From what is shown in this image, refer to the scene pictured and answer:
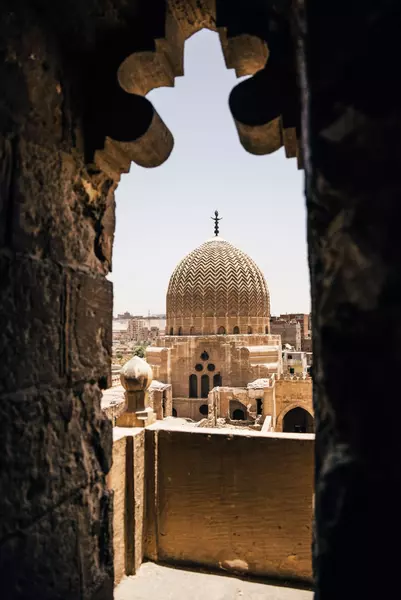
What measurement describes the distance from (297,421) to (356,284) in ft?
66.2

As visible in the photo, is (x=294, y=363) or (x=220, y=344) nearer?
(x=220, y=344)

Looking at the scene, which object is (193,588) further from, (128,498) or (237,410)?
(237,410)

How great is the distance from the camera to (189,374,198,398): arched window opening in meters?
20.9

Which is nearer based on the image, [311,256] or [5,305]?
[311,256]

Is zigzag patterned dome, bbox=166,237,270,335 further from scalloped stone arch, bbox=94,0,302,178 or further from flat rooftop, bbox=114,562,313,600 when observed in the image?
scalloped stone arch, bbox=94,0,302,178

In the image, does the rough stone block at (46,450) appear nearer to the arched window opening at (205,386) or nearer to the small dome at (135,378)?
the small dome at (135,378)

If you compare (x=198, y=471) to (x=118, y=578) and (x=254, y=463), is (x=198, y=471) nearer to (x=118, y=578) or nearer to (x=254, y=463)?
(x=254, y=463)

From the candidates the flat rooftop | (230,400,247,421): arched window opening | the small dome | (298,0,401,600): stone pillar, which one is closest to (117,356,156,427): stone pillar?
the small dome

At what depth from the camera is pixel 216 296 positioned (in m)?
22.3

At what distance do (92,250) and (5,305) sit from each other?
0.60m

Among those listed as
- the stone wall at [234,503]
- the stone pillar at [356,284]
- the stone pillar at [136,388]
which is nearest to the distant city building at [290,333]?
the stone pillar at [136,388]

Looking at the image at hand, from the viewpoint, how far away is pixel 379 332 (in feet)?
2.18

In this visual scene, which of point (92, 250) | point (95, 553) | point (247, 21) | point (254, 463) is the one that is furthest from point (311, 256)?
point (254, 463)

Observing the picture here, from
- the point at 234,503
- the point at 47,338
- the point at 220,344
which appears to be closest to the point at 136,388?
the point at 234,503
